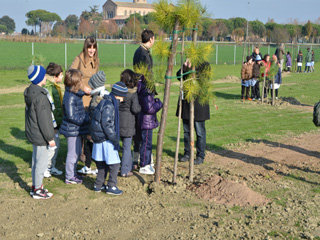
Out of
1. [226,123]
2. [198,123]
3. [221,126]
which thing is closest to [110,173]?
[198,123]

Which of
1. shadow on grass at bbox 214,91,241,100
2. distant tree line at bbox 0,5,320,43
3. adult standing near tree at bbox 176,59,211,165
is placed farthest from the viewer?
distant tree line at bbox 0,5,320,43

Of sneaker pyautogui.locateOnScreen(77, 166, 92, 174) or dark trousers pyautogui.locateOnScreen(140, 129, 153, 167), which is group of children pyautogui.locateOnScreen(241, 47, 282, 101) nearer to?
dark trousers pyautogui.locateOnScreen(140, 129, 153, 167)

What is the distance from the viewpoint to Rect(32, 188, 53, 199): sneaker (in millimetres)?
5883

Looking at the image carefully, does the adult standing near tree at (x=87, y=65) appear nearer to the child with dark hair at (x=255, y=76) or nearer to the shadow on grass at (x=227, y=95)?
the child with dark hair at (x=255, y=76)

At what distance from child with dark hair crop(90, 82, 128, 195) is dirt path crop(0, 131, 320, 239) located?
253 mm

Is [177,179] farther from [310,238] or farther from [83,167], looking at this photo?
[310,238]

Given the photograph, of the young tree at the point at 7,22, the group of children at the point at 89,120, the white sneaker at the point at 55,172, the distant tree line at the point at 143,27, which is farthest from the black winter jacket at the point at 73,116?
the young tree at the point at 7,22

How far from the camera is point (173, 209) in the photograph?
5562 millimetres

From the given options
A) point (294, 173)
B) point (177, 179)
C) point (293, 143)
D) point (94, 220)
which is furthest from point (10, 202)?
point (293, 143)

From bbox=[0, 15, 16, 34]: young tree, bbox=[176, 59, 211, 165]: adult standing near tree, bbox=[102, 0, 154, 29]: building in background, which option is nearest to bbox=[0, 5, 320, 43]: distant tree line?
bbox=[0, 15, 16, 34]: young tree

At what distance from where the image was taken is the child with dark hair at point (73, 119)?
622 centimetres

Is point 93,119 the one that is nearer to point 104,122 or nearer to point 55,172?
point 104,122

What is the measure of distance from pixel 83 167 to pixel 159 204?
1.99m

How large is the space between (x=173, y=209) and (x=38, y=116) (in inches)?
88.7
